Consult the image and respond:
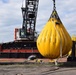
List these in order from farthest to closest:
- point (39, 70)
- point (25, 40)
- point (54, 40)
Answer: point (25, 40)
point (54, 40)
point (39, 70)

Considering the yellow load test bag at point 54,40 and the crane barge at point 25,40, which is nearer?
the yellow load test bag at point 54,40

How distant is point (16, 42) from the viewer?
32.9 metres

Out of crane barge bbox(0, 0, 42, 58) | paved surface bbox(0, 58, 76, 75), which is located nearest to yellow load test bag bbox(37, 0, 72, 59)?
paved surface bbox(0, 58, 76, 75)

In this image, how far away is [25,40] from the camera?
33.9 meters

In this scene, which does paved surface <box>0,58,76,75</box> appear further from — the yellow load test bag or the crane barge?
the crane barge

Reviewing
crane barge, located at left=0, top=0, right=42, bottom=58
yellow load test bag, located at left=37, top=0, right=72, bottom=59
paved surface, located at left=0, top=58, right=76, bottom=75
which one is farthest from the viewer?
crane barge, located at left=0, top=0, right=42, bottom=58

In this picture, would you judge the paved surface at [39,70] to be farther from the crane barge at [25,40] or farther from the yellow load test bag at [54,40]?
the crane barge at [25,40]

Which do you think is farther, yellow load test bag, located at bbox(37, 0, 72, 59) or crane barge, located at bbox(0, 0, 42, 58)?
crane barge, located at bbox(0, 0, 42, 58)

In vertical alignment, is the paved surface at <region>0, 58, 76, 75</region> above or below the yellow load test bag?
below

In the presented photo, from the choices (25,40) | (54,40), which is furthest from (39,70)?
(25,40)

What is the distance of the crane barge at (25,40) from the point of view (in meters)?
31.7

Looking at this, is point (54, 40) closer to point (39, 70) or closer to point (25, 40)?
point (39, 70)

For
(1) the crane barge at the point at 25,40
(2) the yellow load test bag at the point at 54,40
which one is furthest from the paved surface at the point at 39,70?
(1) the crane barge at the point at 25,40

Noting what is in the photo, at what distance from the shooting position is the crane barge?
104 ft
